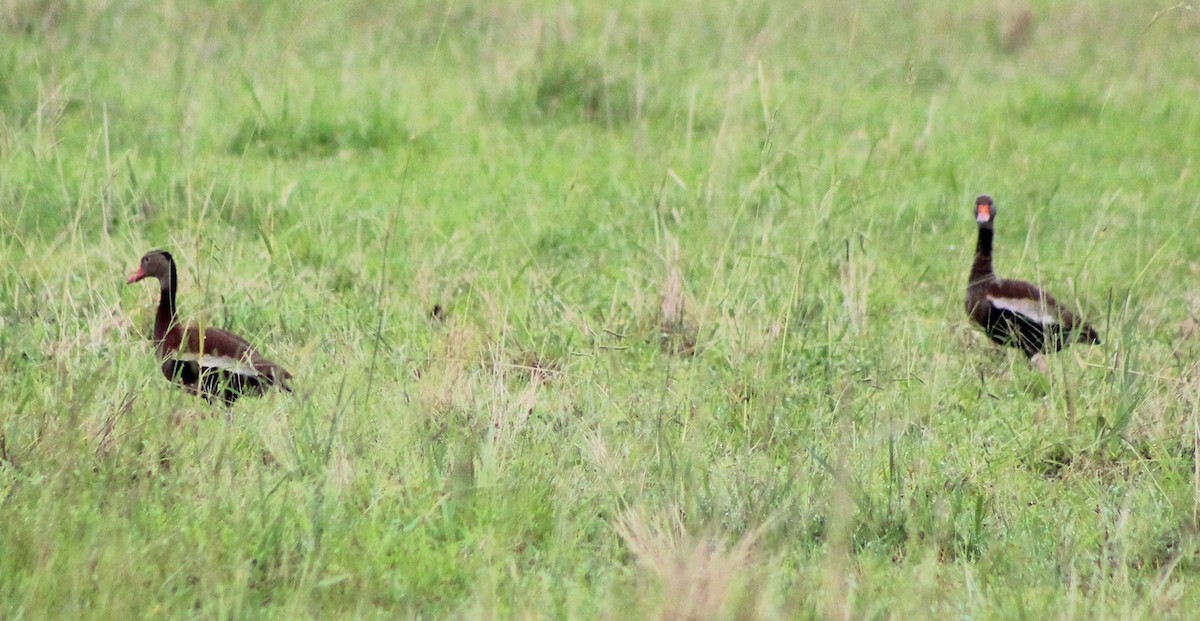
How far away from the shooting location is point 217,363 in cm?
404

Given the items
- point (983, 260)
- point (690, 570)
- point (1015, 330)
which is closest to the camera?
point (690, 570)

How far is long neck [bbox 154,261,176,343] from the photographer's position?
14.2 feet

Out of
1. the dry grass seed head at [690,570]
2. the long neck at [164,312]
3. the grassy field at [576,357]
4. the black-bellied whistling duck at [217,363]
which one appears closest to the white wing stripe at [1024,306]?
the grassy field at [576,357]

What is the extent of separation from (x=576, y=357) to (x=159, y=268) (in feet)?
4.37

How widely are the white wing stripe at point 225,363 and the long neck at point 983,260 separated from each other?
2.60 meters

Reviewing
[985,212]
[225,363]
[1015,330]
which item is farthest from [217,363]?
[985,212]

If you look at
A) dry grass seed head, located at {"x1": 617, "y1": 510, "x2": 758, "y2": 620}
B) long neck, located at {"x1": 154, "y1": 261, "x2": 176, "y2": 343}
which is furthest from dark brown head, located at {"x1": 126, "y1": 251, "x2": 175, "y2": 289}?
dry grass seed head, located at {"x1": 617, "y1": 510, "x2": 758, "y2": 620}

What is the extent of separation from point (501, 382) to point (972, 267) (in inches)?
88.0

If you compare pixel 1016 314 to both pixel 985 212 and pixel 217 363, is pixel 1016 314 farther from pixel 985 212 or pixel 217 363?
pixel 217 363

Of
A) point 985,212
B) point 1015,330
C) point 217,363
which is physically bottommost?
point 1015,330

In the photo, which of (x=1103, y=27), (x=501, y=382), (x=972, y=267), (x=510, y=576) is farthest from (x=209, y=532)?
(x=1103, y=27)

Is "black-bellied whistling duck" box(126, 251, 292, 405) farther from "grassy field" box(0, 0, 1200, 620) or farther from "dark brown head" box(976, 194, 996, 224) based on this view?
"dark brown head" box(976, 194, 996, 224)

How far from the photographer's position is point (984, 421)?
Result: 4.14 m

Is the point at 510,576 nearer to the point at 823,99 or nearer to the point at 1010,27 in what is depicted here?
the point at 823,99
